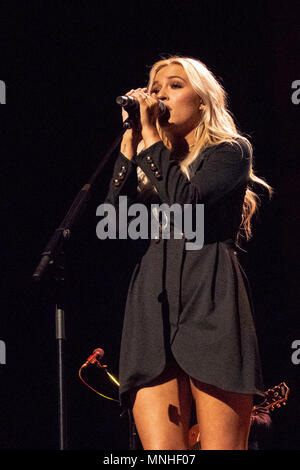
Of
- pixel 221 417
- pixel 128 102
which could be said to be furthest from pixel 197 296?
pixel 128 102

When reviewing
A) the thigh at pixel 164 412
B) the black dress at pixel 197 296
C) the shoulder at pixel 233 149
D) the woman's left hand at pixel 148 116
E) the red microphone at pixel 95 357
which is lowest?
the red microphone at pixel 95 357

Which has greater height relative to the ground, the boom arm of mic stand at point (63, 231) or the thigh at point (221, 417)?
the boom arm of mic stand at point (63, 231)

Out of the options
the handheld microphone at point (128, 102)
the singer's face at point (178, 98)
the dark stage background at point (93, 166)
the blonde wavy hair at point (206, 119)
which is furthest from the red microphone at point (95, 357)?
the handheld microphone at point (128, 102)

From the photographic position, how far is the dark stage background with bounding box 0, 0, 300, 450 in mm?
2969

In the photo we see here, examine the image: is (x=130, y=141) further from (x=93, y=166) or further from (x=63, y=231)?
(x=93, y=166)

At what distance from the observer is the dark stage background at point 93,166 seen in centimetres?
297

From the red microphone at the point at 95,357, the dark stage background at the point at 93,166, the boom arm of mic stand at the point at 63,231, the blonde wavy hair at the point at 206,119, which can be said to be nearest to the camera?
the boom arm of mic stand at the point at 63,231

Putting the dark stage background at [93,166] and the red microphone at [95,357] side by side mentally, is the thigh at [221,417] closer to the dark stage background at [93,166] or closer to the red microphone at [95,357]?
the red microphone at [95,357]

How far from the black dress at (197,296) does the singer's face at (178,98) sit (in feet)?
0.56

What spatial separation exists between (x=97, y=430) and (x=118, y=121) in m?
1.41

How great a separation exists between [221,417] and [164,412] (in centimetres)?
14

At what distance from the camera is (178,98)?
193 cm

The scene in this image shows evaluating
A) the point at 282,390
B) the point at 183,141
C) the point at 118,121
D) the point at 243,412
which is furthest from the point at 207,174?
the point at 118,121

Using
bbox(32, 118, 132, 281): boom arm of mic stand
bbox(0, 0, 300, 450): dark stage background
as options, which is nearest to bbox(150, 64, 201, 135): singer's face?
bbox(32, 118, 132, 281): boom arm of mic stand
